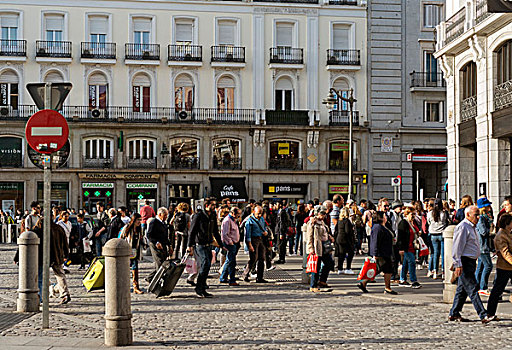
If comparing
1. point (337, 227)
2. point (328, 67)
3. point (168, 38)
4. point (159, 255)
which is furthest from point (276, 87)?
point (159, 255)

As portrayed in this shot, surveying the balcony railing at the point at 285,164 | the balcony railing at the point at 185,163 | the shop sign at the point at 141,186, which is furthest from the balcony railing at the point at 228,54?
the shop sign at the point at 141,186

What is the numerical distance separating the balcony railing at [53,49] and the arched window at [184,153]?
7721 mm

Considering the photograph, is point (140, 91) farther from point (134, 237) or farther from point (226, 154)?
point (134, 237)

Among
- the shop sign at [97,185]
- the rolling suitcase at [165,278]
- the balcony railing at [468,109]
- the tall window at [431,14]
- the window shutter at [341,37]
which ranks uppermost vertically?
the tall window at [431,14]

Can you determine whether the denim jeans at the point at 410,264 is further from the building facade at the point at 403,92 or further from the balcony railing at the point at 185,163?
the building facade at the point at 403,92

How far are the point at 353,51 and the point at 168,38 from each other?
35.9 ft

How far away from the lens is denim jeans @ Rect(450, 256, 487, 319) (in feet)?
36.6

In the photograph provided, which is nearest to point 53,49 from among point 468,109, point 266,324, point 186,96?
point 186,96

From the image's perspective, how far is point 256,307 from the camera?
1322 cm

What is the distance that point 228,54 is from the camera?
45031 millimetres

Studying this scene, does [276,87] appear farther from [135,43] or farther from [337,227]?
[337,227]

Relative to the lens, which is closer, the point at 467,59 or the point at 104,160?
the point at 467,59

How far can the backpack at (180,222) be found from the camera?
18.8 meters

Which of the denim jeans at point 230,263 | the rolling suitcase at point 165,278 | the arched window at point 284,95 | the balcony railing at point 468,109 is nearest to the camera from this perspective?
the rolling suitcase at point 165,278
